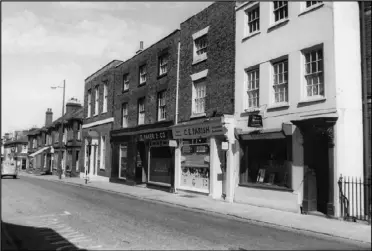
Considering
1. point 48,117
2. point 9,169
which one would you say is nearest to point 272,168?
point 9,169

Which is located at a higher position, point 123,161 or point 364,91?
point 364,91

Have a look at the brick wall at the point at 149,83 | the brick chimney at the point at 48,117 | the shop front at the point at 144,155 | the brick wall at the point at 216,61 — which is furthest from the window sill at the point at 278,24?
the brick chimney at the point at 48,117

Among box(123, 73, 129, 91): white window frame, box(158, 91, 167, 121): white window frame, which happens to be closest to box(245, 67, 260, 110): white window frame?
box(158, 91, 167, 121): white window frame

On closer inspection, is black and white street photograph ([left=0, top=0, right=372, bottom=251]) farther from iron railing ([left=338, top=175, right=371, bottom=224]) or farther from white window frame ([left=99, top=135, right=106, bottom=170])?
white window frame ([left=99, top=135, right=106, bottom=170])

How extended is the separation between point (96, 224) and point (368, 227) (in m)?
7.43

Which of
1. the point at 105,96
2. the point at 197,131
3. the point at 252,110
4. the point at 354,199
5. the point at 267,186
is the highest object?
the point at 105,96

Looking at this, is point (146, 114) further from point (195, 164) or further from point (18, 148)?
point (18, 148)

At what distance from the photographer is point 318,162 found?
1211 centimetres

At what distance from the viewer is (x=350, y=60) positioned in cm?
1174

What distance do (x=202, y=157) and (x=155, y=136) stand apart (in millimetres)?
4652

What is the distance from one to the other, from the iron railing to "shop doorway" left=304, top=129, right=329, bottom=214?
903mm

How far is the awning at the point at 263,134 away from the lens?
13125mm

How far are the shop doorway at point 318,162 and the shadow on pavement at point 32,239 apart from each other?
8245 mm

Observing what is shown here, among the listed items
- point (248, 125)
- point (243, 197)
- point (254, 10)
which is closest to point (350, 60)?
point (248, 125)
